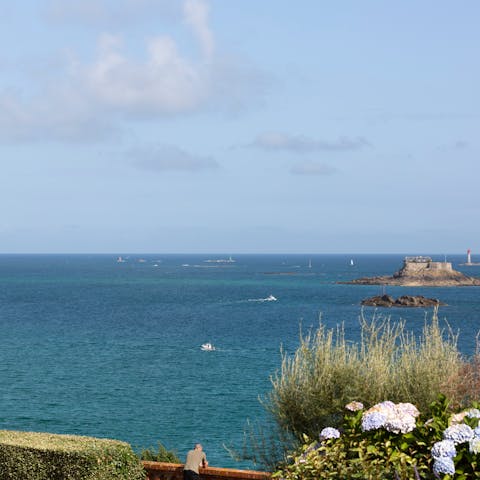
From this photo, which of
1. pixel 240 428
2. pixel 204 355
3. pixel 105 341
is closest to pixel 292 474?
pixel 240 428

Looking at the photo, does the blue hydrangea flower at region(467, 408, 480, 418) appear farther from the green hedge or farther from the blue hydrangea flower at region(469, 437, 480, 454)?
the green hedge

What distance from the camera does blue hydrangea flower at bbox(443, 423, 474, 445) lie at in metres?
7.66

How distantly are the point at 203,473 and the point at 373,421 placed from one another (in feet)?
13.8

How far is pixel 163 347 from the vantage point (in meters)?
61.7

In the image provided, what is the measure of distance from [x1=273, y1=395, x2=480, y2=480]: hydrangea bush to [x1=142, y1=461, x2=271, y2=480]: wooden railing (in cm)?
208

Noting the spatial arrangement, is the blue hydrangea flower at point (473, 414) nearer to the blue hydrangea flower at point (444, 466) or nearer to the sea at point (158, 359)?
the blue hydrangea flower at point (444, 466)

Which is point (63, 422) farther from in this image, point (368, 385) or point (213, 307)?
point (213, 307)

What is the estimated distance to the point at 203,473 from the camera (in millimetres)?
11453

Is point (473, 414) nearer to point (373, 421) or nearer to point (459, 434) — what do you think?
point (459, 434)

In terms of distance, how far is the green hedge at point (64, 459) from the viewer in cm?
1012

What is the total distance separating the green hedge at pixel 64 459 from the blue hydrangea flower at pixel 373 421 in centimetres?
408

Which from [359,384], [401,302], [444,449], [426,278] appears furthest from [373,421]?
[426,278]

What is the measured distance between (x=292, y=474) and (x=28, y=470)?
440 centimetres

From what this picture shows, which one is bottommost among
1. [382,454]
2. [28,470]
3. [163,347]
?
[163,347]
